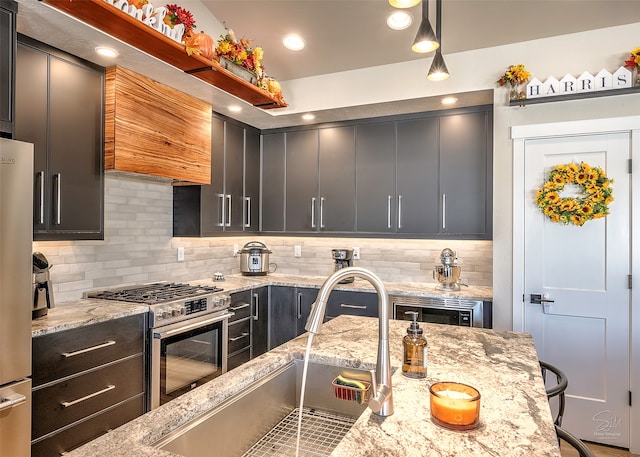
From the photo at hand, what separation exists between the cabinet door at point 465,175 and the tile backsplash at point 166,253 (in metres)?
0.31

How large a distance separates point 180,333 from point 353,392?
63.9 inches

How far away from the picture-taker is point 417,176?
3.50m

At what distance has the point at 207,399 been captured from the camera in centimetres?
109

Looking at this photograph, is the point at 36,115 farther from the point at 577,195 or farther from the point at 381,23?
the point at 577,195

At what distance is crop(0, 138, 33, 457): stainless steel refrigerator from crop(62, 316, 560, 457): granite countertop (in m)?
1.01

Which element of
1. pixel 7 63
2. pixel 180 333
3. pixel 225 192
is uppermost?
pixel 7 63

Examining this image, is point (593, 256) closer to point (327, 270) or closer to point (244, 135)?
point (327, 270)

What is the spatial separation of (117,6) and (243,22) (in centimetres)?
121

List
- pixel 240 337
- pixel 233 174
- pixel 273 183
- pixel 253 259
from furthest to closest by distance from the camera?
pixel 273 183, pixel 253 259, pixel 233 174, pixel 240 337

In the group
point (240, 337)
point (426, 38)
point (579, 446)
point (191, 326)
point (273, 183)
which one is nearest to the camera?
point (579, 446)

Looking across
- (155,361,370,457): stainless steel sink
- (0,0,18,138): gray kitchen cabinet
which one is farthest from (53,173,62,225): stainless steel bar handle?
(155,361,370,457): stainless steel sink

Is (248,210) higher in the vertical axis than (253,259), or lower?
higher

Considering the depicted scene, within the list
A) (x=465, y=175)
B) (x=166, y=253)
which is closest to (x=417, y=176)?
(x=465, y=175)

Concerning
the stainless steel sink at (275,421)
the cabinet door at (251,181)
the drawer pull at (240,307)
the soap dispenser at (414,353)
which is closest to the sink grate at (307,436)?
the stainless steel sink at (275,421)
